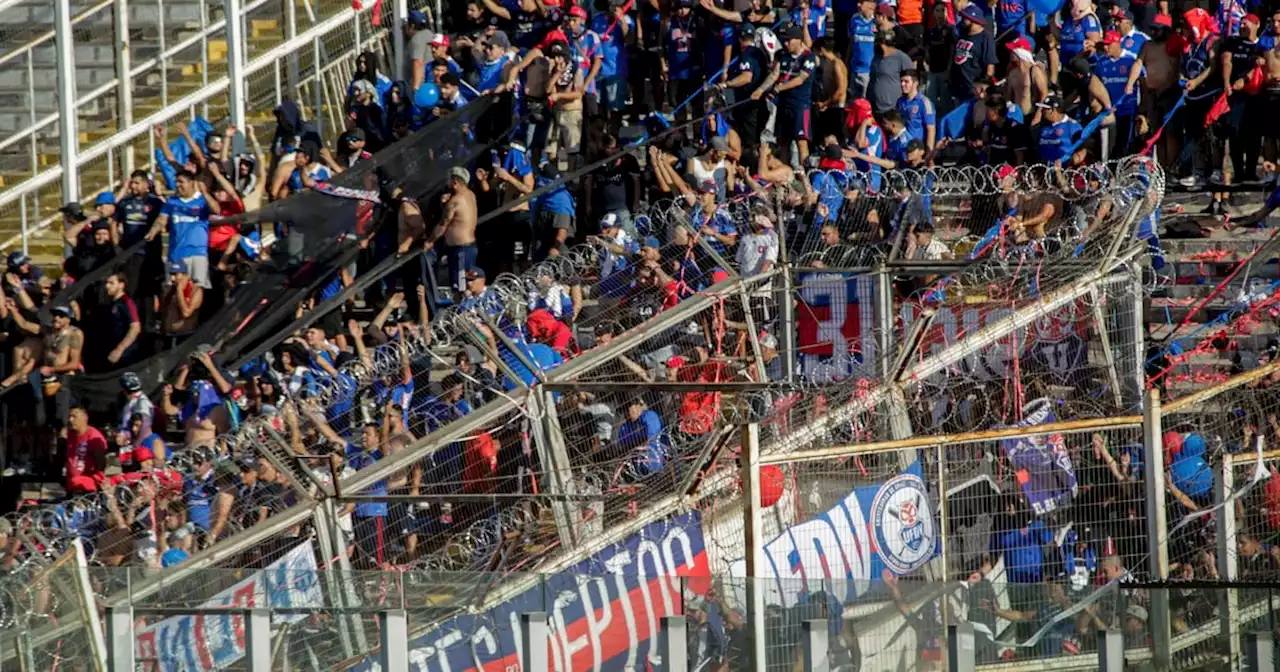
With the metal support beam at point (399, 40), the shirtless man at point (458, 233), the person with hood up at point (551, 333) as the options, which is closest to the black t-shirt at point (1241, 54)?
the shirtless man at point (458, 233)

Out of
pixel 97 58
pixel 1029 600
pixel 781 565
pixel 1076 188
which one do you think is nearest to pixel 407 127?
pixel 97 58

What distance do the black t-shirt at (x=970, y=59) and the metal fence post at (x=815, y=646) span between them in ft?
32.0

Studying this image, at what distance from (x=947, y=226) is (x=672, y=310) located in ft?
7.22

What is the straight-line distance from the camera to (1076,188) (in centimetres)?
1548

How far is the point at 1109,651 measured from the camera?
9953 mm

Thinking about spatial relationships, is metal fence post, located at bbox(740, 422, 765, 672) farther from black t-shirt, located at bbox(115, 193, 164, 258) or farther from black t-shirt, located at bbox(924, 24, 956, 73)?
black t-shirt, located at bbox(115, 193, 164, 258)

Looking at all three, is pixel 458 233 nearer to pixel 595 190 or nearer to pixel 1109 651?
pixel 595 190

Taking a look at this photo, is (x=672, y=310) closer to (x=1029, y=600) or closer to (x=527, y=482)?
(x=527, y=482)

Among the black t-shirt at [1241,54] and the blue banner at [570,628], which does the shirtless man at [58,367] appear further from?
the black t-shirt at [1241,54]

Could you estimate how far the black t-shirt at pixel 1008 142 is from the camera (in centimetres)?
1777

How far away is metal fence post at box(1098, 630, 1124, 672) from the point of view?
9.95 meters

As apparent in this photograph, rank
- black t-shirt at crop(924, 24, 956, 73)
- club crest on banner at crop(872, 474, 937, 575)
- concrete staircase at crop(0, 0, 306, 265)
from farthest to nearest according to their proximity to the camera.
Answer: concrete staircase at crop(0, 0, 306, 265) < black t-shirt at crop(924, 24, 956, 73) < club crest on banner at crop(872, 474, 937, 575)

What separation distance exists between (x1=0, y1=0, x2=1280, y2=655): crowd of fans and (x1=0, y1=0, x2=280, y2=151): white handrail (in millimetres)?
1245

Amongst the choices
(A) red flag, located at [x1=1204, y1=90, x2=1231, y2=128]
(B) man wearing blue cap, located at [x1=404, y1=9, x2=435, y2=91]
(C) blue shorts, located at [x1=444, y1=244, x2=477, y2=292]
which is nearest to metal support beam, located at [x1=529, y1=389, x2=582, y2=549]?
(C) blue shorts, located at [x1=444, y1=244, x2=477, y2=292]
